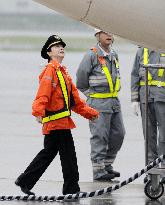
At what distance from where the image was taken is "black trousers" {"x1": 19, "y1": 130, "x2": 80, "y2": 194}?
11883 millimetres

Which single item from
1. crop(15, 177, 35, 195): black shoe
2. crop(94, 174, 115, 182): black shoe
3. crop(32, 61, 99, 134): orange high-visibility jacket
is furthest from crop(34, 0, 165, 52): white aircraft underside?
crop(94, 174, 115, 182): black shoe

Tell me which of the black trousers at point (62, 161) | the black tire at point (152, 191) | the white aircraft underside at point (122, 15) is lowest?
the black tire at point (152, 191)

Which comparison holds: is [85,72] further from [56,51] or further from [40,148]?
[40,148]

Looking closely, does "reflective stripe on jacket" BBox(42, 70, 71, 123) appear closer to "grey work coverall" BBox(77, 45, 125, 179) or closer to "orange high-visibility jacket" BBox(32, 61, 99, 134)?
"orange high-visibility jacket" BBox(32, 61, 99, 134)

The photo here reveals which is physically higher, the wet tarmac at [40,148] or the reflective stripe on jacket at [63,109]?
the reflective stripe on jacket at [63,109]

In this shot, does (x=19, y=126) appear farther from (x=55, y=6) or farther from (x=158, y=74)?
(x=55, y=6)

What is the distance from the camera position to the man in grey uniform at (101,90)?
1359cm

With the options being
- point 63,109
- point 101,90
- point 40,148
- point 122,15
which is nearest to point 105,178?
point 101,90

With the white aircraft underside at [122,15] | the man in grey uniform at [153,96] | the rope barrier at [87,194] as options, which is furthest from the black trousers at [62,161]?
the white aircraft underside at [122,15]

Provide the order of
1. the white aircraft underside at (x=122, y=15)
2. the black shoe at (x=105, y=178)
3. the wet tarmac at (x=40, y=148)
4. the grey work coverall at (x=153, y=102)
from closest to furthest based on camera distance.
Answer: the white aircraft underside at (x=122, y=15) → the wet tarmac at (x=40, y=148) → the grey work coverall at (x=153, y=102) → the black shoe at (x=105, y=178)

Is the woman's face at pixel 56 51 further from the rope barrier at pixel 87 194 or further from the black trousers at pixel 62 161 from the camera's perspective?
the rope barrier at pixel 87 194

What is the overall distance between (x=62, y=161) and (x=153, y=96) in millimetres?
1881

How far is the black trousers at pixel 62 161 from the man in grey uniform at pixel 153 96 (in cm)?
167

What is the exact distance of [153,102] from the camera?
1344cm
